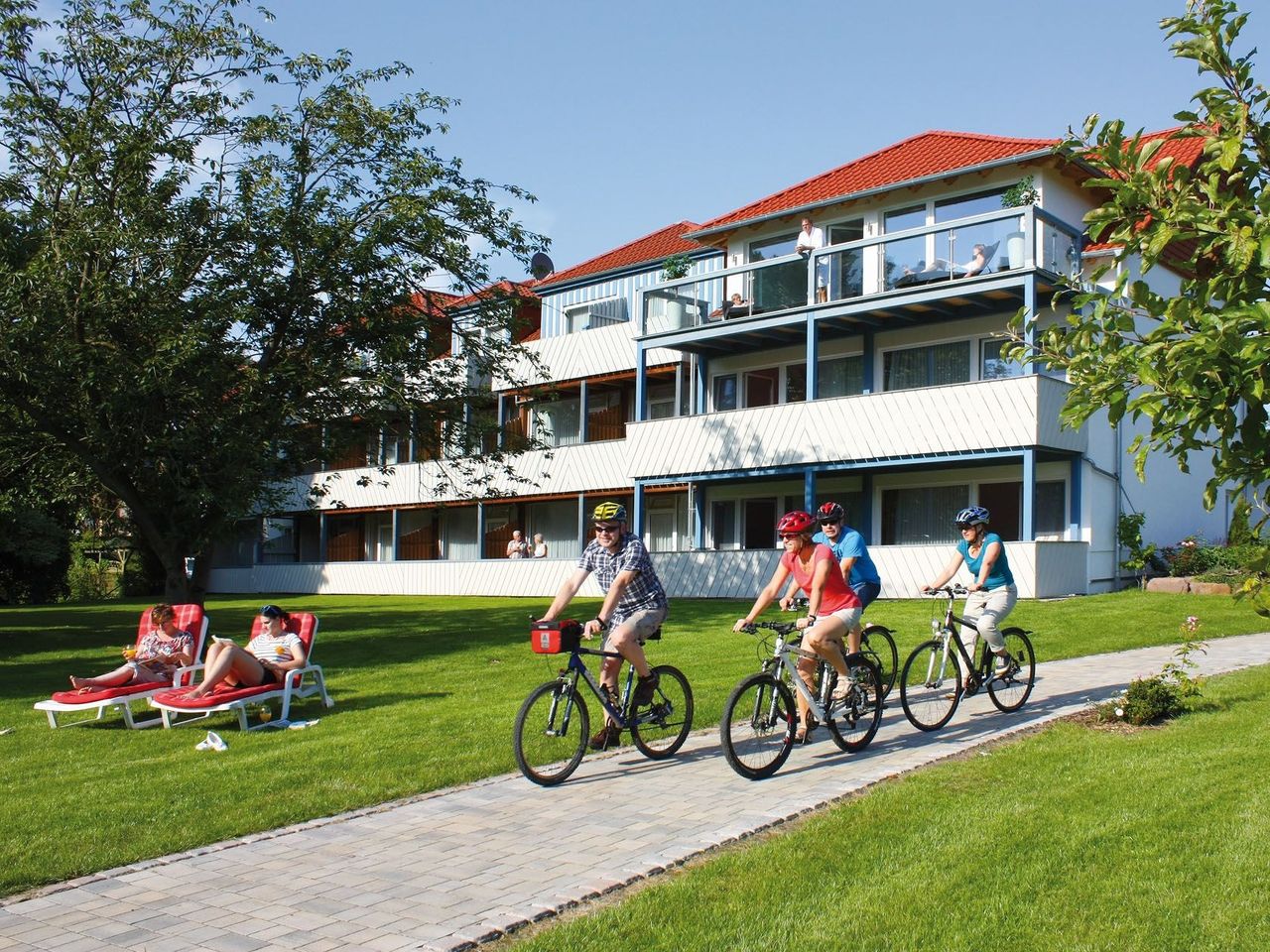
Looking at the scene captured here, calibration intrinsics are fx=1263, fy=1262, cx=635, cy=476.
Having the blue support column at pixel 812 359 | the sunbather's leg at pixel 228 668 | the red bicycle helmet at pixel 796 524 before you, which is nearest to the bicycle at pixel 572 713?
the red bicycle helmet at pixel 796 524

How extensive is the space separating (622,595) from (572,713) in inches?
35.3

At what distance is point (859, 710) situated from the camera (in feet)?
30.3

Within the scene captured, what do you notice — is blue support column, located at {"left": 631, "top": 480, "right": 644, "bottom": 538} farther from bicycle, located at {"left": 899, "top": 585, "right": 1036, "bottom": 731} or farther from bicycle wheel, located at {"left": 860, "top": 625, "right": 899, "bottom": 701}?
bicycle, located at {"left": 899, "top": 585, "right": 1036, "bottom": 731}

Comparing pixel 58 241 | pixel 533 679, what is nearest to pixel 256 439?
pixel 58 241

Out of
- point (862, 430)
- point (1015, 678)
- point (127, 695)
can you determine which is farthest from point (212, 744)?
point (862, 430)

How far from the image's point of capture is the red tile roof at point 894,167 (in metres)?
27.0

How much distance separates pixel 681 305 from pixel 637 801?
74.6 ft

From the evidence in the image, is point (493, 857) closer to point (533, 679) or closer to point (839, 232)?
point (533, 679)

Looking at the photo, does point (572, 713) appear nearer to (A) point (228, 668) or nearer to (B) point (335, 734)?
(B) point (335, 734)

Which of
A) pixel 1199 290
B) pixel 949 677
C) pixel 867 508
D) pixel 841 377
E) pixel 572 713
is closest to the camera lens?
pixel 1199 290

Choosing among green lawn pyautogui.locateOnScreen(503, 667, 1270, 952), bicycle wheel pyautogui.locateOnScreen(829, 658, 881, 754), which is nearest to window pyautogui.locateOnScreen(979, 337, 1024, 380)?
bicycle wheel pyautogui.locateOnScreen(829, 658, 881, 754)

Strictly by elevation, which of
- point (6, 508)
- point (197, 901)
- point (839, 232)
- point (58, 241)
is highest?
point (839, 232)

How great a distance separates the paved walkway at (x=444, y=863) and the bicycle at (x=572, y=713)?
0.17m

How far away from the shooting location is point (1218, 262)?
13.1 ft
